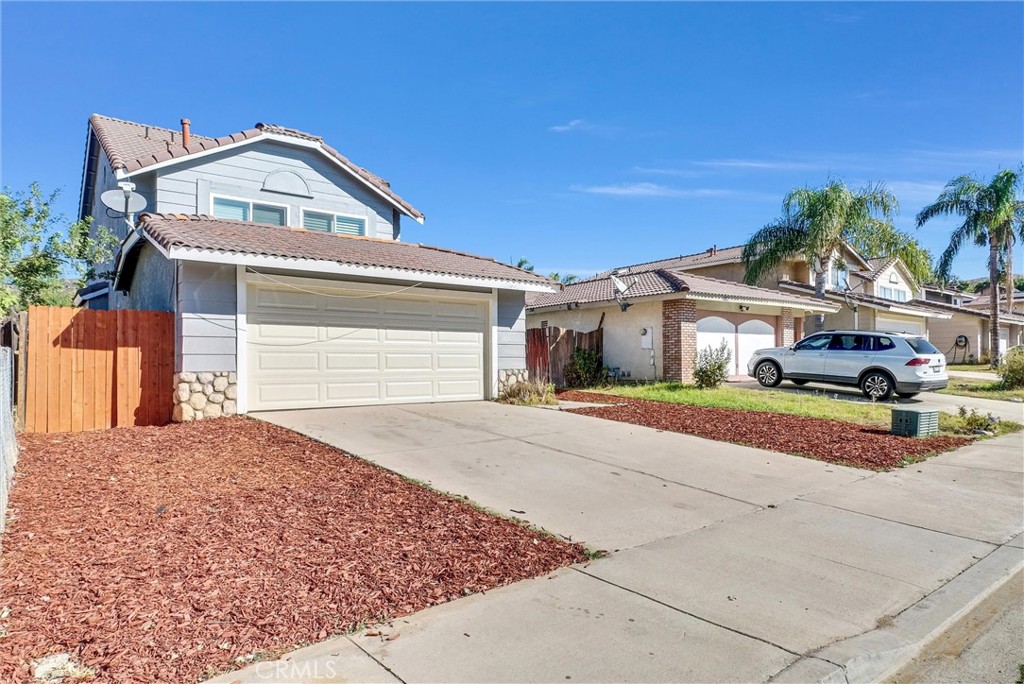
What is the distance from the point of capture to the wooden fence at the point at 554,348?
55.4ft

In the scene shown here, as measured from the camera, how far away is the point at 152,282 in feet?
36.9

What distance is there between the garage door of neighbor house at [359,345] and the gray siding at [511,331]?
1.40 ft

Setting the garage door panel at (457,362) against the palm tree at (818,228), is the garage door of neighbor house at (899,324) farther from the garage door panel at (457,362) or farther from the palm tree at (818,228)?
the garage door panel at (457,362)

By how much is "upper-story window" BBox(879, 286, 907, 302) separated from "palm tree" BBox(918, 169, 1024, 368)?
342cm

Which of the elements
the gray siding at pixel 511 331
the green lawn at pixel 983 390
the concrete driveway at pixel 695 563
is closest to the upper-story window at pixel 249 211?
the gray siding at pixel 511 331

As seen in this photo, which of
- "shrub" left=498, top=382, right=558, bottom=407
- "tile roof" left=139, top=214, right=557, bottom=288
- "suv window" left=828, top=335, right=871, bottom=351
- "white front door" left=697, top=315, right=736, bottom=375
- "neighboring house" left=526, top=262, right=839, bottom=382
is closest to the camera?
"tile roof" left=139, top=214, right=557, bottom=288

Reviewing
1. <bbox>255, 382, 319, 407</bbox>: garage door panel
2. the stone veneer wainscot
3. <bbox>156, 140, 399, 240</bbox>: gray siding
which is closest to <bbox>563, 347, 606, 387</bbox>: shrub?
<bbox>156, 140, 399, 240</bbox>: gray siding

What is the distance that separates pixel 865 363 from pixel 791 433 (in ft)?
23.0

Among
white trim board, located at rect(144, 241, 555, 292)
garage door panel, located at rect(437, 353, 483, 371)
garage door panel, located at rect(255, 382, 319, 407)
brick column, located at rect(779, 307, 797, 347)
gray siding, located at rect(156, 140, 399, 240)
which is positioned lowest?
garage door panel, located at rect(255, 382, 319, 407)

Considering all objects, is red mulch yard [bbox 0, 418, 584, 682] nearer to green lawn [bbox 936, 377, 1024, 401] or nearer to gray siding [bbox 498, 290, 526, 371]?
gray siding [bbox 498, 290, 526, 371]

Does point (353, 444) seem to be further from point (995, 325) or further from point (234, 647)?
point (995, 325)

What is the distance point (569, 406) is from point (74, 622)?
402 inches

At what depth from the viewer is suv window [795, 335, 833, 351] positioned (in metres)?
16.4

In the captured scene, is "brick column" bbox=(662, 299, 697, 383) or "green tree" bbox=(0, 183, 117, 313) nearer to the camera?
"green tree" bbox=(0, 183, 117, 313)
